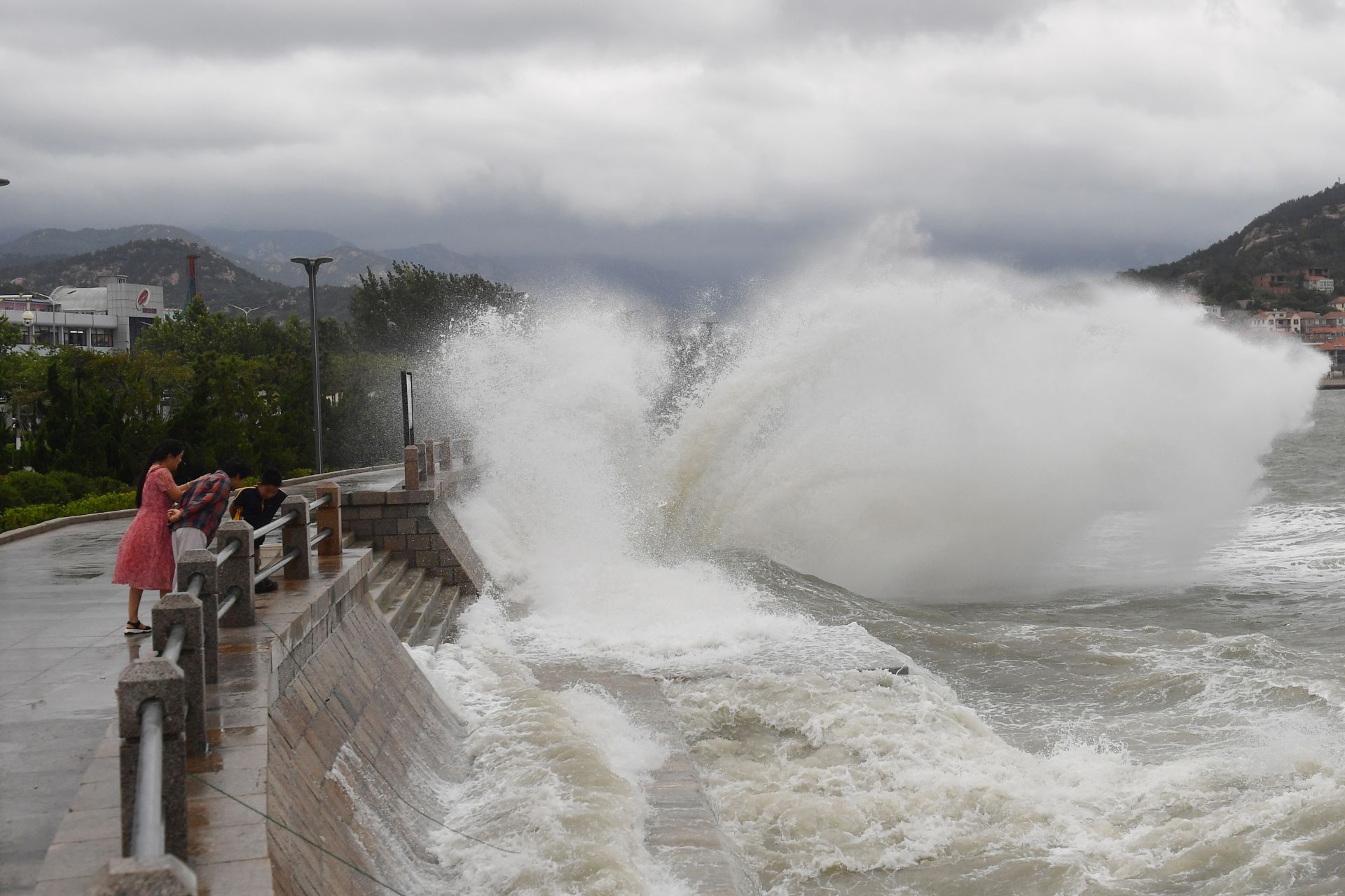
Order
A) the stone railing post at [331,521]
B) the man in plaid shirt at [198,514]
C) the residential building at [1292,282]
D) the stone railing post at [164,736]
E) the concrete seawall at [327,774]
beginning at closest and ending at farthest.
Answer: the stone railing post at [164,736] < the concrete seawall at [327,774] < the man in plaid shirt at [198,514] < the stone railing post at [331,521] < the residential building at [1292,282]

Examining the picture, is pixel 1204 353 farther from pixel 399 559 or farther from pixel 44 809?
pixel 44 809

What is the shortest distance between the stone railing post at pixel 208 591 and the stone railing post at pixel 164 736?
2.13 metres

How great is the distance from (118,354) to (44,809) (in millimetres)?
41423

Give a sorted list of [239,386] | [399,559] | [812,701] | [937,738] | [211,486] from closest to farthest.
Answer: [211,486] → [937,738] → [812,701] → [399,559] → [239,386]

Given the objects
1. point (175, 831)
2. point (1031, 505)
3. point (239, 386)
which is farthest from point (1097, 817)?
point (239, 386)

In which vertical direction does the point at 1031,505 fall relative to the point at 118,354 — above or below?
below

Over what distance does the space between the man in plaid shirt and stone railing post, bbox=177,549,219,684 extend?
6.04ft

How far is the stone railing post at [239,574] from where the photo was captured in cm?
706

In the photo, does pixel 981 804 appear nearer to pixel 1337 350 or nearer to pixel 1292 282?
pixel 1337 350

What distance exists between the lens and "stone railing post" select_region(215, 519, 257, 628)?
7059 millimetres

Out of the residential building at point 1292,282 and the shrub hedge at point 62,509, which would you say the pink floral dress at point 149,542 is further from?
the residential building at point 1292,282

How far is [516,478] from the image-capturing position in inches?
839

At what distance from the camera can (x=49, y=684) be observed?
734 centimetres

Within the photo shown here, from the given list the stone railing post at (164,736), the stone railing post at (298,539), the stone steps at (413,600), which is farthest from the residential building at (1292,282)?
the stone railing post at (164,736)
